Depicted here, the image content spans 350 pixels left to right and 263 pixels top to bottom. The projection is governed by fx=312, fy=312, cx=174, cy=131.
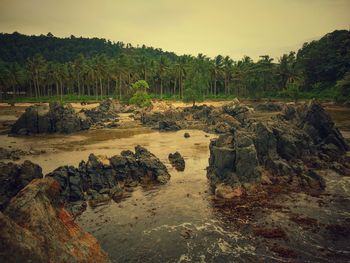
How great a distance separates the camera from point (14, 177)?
31.7 metres

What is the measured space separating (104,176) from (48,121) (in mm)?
50856

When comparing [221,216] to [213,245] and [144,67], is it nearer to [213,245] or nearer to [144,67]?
[213,245]

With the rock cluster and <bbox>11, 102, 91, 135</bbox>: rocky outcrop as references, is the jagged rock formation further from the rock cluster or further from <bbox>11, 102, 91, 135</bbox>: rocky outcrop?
<bbox>11, 102, 91, 135</bbox>: rocky outcrop

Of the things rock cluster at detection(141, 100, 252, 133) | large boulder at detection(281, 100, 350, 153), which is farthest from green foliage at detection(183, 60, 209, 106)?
large boulder at detection(281, 100, 350, 153)

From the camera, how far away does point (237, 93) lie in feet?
559

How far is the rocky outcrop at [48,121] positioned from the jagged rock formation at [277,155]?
51.9 meters

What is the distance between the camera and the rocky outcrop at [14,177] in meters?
30.2

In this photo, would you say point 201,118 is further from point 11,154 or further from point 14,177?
point 14,177

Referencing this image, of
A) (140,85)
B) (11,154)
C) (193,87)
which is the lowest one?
(11,154)

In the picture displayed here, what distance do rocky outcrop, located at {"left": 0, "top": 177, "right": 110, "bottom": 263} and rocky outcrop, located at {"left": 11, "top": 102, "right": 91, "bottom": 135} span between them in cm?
7025

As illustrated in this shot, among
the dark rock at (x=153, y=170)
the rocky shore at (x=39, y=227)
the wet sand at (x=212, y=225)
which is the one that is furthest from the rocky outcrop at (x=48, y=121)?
the rocky shore at (x=39, y=227)

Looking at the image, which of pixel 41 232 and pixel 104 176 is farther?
pixel 104 176

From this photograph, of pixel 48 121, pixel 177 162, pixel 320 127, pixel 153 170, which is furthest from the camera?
pixel 48 121

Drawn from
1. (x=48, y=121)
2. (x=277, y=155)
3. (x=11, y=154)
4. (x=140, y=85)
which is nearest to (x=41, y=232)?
(x=277, y=155)
